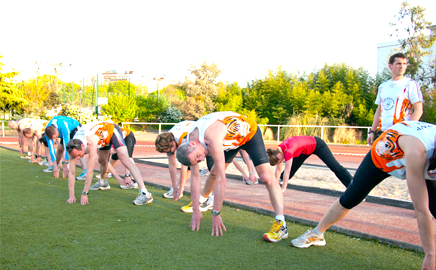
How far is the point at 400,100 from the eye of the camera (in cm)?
420

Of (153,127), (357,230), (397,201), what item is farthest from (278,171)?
(153,127)

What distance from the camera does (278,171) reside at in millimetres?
6098

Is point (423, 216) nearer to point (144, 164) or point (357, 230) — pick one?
point (357, 230)

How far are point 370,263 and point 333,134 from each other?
1895 cm

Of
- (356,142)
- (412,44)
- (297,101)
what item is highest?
(412,44)

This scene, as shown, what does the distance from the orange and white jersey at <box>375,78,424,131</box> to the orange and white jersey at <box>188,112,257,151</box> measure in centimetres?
170

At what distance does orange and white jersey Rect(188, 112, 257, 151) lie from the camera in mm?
3748

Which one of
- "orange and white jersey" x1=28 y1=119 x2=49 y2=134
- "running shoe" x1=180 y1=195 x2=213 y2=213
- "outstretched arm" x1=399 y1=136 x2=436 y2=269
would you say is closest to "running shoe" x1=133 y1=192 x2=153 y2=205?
"running shoe" x1=180 y1=195 x2=213 y2=213

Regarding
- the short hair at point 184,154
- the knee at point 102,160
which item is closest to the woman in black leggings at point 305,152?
the short hair at point 184,154

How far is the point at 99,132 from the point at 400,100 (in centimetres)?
428

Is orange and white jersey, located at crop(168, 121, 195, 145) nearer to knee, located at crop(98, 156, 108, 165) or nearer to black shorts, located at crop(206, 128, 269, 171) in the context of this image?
black shorts, located at crop(206, 128, 269, 171)

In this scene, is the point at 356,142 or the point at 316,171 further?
the point at 356,142

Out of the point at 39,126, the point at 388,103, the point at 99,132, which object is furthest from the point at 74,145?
the point at 39,126

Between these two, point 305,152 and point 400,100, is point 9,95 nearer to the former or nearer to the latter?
point 305,152
